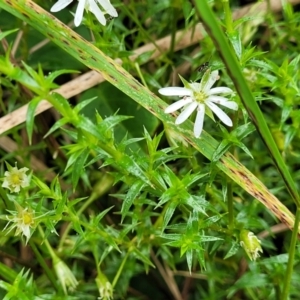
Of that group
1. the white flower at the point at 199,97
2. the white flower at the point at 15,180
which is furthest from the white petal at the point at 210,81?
the white flower at the point at 15,180

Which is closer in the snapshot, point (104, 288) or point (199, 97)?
point (199, 97)

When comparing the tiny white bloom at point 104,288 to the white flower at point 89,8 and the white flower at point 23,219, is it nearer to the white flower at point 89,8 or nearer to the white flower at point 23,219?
the white flower at point 23,219

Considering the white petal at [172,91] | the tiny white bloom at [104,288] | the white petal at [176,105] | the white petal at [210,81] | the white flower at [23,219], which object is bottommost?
the tiny white bloom at [104,288]

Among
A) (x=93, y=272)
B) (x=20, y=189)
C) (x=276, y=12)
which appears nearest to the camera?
(x=20, y=189)

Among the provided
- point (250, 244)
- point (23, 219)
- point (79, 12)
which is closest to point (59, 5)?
point (79, 12)

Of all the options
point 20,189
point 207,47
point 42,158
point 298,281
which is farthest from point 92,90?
point 298,281

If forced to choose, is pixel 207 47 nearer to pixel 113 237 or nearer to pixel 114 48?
pixel 114 48

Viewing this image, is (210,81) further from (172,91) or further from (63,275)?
(63,275)

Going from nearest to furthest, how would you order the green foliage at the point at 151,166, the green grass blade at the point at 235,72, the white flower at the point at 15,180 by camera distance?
the green grass blade at the point at 235,72
the green foliage at the point at 151,166
the white flower at the point at 15,180
